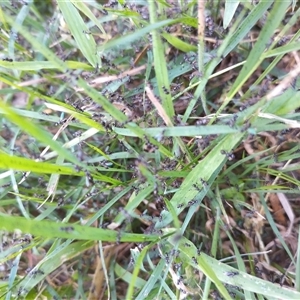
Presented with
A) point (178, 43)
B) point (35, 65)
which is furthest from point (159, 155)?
point (35, 65)

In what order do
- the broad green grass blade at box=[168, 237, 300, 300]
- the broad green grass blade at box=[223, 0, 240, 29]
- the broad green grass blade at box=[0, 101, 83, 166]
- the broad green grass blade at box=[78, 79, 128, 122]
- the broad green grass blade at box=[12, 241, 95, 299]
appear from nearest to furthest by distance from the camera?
the broad green grass blade at box=[0, 101, 83, 166] < the broad green grass blade at box=[78, 79, 128, 122] < the broad green grass blade at box=[168, 237, 300, 300] < the broad green grass blade at box=[223, 0, 240, 29] < the broad green grass blade at box=[12, 241, 95, 299]

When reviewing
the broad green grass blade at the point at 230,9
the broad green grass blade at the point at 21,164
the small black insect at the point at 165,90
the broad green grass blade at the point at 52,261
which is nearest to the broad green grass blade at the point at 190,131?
the small black insect at the point at 165,90

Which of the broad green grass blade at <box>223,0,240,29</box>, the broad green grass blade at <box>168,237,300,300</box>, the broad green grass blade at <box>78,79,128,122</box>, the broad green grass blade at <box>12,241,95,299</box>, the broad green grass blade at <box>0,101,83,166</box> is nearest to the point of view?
the broad green grass blade at <box>0,101,83,166</box>

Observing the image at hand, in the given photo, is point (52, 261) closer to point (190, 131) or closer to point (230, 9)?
point (190, 131)

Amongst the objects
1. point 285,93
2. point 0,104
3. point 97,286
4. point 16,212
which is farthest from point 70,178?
point 285,93

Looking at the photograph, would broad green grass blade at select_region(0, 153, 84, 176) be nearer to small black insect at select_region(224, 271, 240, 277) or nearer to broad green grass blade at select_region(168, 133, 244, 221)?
broad green grass blade at select_region(168, 133, 244, 221)

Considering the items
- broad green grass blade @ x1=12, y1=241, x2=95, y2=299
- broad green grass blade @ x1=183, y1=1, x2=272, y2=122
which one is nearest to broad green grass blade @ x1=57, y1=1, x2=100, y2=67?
broad green grass blade @ x1=183, y1=1, x2=272, y2=122

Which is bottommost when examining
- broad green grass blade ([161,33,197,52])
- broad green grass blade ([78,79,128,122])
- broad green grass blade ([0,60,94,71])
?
broad green grass blade ([0,60,94,71])

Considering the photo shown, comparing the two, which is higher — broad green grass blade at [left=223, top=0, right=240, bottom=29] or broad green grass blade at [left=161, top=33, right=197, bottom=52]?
broad green grass blade at [left=223, top=0, right=240, bottom=29]

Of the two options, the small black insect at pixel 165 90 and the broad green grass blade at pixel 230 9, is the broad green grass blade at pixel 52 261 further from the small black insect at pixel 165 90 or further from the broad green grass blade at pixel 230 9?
the broad green grass blade at pixel 230 9
